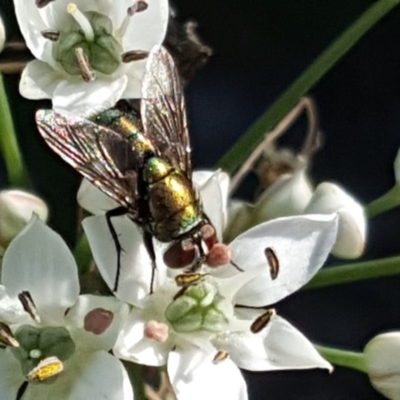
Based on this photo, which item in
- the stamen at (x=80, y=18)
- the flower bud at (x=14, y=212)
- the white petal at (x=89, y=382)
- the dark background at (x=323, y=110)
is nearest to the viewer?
the white petal at (x=89, y=382)

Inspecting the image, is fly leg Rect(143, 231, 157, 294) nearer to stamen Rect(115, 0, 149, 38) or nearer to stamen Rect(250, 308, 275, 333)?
stamen Rect(250, 308, 275, 333)

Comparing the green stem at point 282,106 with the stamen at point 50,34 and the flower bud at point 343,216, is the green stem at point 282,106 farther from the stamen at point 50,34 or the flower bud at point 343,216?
the stamen at point 50,34

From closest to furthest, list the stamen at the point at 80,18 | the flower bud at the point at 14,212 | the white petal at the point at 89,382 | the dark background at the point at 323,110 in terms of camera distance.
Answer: the white petal at the point at 89,382 < the flower bud at the point at 14,212 < the stamen at the point at 80,18 < the dark background at the point at 323,110

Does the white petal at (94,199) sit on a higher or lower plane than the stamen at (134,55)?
lower

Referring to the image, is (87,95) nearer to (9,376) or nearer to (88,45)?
(88,45)

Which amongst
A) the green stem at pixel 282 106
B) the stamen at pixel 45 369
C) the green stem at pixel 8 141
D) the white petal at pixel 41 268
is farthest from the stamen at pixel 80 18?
the stamen at pixel 45 369

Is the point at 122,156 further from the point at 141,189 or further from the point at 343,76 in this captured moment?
the point at 343,76

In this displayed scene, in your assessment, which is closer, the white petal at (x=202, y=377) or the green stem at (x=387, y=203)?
the white petal at (x=202, y=377)
